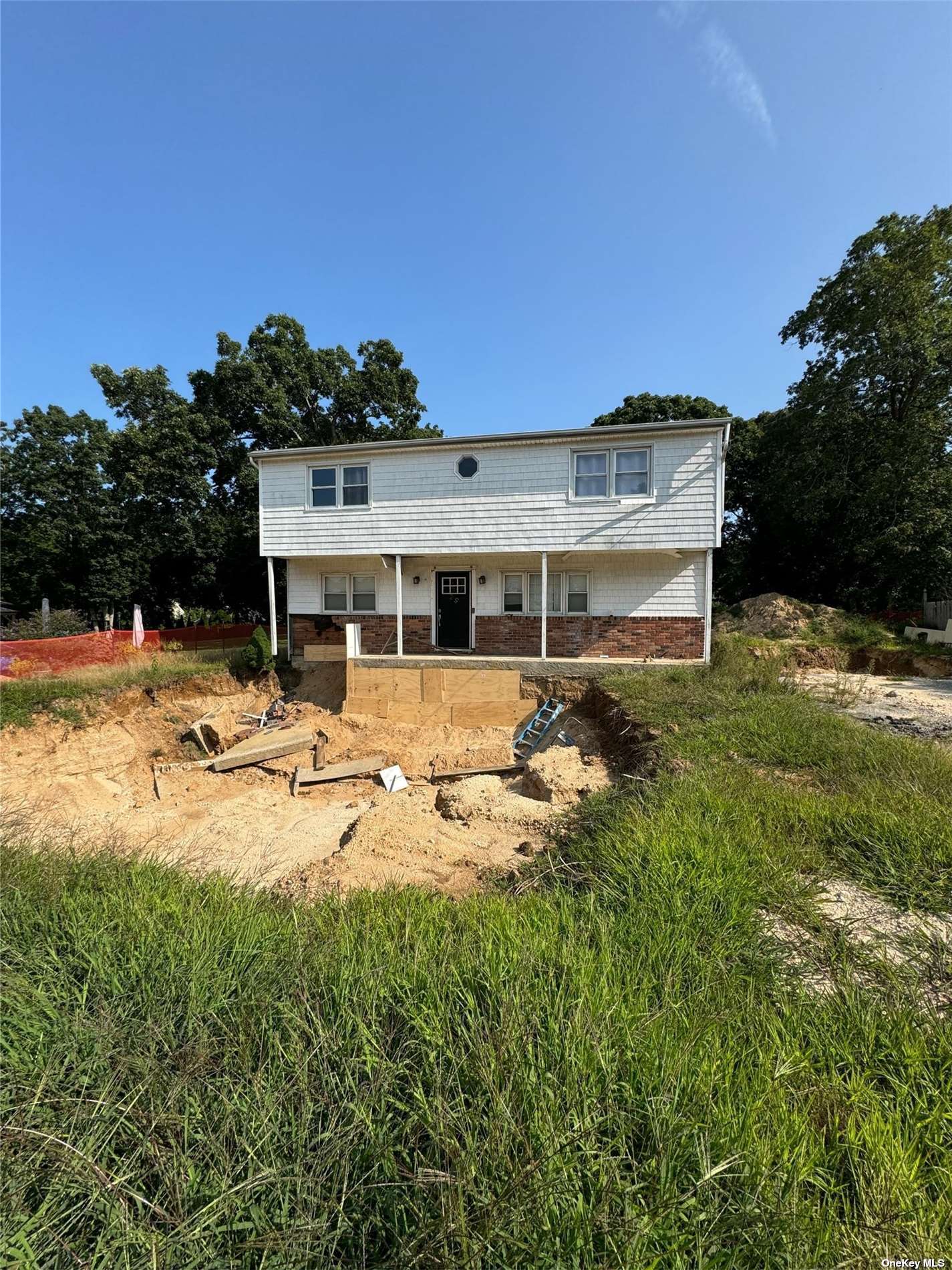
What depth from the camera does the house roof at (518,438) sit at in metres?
11.7

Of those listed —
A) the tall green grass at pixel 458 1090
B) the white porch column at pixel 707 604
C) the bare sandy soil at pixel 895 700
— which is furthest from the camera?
the white porch column at pixel 707 604

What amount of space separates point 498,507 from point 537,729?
5.69 m

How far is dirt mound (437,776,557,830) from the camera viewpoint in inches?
281

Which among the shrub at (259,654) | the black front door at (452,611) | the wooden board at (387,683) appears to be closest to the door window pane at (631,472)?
the black front door at (452,611)

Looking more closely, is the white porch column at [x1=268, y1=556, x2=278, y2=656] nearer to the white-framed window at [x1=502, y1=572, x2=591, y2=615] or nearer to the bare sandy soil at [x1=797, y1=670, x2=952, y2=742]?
the white-framed window at [x1=502, y1=572, x2=591, y2=615]

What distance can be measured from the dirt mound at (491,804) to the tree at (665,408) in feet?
70.3

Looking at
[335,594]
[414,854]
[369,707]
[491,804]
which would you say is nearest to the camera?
Answer: [414,854]

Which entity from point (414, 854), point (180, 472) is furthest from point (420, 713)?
point (180, 472)

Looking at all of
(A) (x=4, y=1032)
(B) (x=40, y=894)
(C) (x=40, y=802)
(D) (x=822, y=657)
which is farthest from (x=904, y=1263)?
(D) (x=822, y=657)

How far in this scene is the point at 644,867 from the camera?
A: 3480 mm

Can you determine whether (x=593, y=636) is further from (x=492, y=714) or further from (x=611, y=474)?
(x=611, y=474)

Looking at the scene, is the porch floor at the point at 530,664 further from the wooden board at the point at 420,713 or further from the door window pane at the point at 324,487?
the door window pane at the point at 324,487

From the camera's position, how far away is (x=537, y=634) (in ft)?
45.0

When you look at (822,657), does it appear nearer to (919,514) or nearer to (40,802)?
(919,514)
